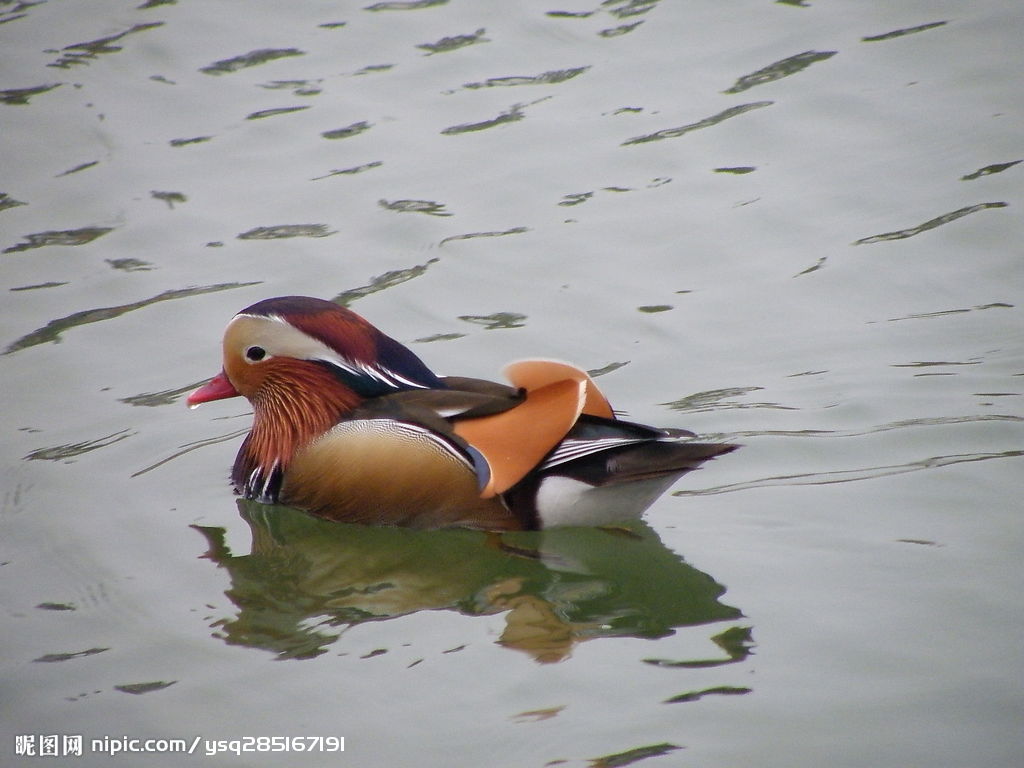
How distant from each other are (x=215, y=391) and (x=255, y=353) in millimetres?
272

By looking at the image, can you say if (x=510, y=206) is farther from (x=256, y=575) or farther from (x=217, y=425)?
(x=256, y=575)

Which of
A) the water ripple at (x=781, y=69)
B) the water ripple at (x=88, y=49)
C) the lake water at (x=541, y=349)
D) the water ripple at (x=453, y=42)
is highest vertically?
the water ripple at (x=88, y=49)

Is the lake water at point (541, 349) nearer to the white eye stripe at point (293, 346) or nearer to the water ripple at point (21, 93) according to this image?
the water ripple at point (21, 93)

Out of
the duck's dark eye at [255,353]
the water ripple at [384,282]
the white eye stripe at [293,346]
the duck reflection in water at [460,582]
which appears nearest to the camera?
the duck reflection in water at [460,582]

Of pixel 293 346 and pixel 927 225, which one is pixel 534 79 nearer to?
pixel 927 225

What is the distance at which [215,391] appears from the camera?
19.5 ft

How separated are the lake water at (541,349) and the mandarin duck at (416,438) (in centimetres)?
16

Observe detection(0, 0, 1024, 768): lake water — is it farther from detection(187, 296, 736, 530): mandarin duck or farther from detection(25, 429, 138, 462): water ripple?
detection(187, 296, 736, 530): mandarin duck

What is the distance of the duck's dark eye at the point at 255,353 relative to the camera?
19.1 feet

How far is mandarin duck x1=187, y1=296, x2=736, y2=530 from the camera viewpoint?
510 centimetres

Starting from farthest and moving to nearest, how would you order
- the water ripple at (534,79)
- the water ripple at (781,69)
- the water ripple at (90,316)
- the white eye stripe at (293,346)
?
the water ripple at (534,79) → the water ripple at (781,69) → the water ripple at (90,316) → the white eye stripe at (293,346)

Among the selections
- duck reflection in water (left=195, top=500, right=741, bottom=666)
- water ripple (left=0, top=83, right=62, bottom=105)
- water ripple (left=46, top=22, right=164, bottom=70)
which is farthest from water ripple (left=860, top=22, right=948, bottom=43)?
water ripple (left=0, top=83, right=62, bottom=105)

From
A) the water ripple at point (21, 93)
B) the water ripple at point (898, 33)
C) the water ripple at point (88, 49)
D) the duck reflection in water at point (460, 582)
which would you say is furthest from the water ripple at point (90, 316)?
the water ripple at point (898, 33)

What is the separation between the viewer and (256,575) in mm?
5273
